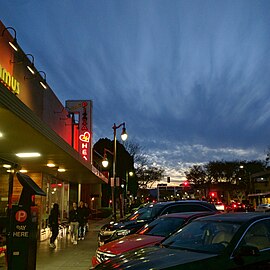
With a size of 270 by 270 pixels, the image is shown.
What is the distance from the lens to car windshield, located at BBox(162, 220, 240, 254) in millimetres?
5651

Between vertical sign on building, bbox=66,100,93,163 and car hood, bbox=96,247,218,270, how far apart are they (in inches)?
834

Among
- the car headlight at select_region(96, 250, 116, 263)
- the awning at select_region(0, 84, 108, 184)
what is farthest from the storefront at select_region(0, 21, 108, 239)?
the car headlight at select_region(96, 250, 116, 263)

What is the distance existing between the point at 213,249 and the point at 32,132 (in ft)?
19.8

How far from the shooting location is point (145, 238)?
28.2 feet

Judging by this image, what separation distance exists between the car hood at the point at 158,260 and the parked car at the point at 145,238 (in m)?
1.94

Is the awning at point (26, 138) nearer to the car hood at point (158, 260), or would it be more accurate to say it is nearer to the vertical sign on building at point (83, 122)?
the car hood at point (158, 260)

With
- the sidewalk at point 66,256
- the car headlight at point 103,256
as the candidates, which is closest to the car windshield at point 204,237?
the car headlight at point 103,256

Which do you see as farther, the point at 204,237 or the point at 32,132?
the point at 32,132

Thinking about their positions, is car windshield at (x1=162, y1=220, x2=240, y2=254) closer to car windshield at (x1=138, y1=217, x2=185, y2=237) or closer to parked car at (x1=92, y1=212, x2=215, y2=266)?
parked car at (x1=92, y1=212, x2=215, y2=266)

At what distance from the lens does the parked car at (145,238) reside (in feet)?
25.7

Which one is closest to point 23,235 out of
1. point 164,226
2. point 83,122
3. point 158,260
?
point 164,226

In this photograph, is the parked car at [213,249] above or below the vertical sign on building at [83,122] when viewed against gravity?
below

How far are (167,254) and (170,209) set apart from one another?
7481mm

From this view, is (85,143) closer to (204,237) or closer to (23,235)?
(23,235)
